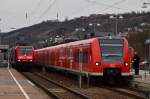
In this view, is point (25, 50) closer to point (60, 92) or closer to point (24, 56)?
point (24, 56)

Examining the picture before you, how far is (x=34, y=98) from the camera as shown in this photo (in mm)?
23094

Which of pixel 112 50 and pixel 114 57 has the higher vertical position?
pixel 112 50

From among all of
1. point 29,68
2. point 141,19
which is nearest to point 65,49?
point 29,68

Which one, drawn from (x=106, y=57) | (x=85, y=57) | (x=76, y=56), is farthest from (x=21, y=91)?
(x=76, y=56)

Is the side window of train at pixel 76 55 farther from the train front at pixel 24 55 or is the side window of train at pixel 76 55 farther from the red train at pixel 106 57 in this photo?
the train front at pixel 24 55

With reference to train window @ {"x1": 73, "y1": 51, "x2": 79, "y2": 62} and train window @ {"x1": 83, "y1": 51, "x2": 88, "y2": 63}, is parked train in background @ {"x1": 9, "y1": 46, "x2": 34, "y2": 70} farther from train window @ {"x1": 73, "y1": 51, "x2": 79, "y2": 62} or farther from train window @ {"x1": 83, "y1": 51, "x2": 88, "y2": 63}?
train window @ {"x1": 83, "y1": 51, "x2": 88, "y2": 63}

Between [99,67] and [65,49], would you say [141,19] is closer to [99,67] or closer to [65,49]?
[65,49]

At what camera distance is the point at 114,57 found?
30.8 metres

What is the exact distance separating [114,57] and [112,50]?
476 mm

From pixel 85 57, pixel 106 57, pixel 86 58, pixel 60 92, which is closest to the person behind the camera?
pixel 60 92

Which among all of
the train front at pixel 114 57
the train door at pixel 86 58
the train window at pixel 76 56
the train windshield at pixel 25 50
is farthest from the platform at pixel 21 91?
the train windshield at pixel 25 50

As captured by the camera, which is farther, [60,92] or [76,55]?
[76,55]

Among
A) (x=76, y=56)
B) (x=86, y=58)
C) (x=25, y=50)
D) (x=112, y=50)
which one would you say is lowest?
(x=86, y=58)

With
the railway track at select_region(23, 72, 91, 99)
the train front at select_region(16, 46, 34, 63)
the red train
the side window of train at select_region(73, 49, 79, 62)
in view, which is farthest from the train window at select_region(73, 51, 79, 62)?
the train front at select_region(16, 46, 34, 63)
